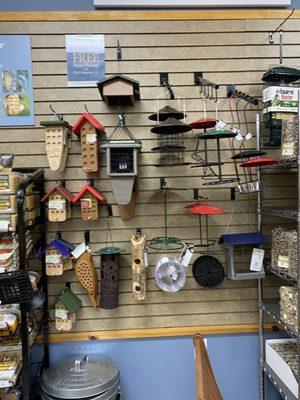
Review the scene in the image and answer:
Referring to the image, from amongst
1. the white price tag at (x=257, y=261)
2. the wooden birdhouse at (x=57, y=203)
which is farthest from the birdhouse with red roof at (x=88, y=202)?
the white price tag at (x=257, y=261)

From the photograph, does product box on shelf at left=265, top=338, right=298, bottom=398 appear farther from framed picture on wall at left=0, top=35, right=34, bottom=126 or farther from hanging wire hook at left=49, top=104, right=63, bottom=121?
framed picture on wall at left=0, top=35, right=34, bottom=126

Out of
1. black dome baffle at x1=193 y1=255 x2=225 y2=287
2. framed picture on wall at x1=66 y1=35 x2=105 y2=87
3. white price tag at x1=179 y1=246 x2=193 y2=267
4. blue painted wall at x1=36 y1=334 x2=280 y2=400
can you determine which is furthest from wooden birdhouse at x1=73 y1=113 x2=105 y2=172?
blue painted wall at x1=36 y1=334 x2=280 y2=400

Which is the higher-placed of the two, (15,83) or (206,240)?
(15,83)

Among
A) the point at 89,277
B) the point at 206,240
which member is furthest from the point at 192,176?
the point at 89,277

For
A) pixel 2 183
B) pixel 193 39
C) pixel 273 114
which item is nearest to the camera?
pixel 2 183

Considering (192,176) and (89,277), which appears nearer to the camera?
(89,277)

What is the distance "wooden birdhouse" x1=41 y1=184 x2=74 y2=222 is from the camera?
5.85 ft

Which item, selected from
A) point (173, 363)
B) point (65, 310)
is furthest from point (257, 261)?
point (65, 310)

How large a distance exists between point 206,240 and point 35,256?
105 cm

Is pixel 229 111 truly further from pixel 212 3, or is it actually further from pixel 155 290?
pixel 155 290

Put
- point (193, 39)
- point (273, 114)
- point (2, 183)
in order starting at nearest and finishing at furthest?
point (2, 183) → point (273, 114) → point (193, 39)

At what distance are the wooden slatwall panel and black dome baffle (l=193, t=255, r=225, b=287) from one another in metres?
0.11

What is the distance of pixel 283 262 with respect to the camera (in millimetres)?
1696

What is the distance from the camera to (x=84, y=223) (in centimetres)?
195
